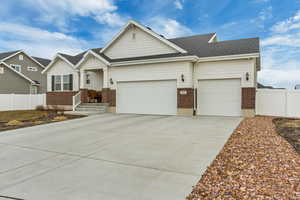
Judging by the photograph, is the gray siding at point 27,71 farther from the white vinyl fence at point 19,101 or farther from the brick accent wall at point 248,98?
the brick accent wall at point 248,98

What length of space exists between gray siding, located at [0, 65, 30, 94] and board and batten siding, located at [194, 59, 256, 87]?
22.0 meters

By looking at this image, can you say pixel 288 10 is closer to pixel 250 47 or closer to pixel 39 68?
pixel 250 47

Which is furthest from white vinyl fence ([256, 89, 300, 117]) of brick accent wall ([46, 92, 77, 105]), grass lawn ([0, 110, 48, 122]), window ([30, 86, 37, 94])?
window ([30, 86, 37, 94])

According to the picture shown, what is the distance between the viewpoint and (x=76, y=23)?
1977cm

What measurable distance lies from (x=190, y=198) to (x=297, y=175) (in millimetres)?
2208

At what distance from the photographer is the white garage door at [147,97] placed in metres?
13.0

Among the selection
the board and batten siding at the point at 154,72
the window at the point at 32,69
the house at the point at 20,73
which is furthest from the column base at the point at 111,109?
the window at the point at 32,69

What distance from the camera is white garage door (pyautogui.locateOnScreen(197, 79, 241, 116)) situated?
39.8 ft

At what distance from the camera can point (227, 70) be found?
40.1 ft

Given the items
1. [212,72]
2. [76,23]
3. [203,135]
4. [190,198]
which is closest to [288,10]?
[212,72]

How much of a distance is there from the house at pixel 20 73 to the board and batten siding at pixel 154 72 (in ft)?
50.6

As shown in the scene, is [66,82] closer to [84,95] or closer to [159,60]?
[84,95]

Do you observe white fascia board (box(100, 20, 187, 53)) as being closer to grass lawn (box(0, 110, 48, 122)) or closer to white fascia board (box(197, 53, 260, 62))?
white fascia board (box(197, 53, 260, 62))

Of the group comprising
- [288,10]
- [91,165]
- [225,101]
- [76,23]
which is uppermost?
[76,23]
